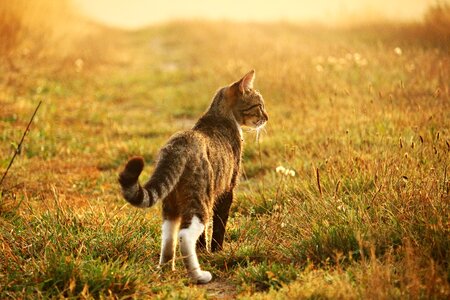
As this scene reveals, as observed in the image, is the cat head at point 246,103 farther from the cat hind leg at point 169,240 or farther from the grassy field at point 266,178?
the cat hind leg at point 169,240

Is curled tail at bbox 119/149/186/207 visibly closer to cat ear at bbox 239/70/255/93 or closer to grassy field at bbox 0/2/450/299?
grassy field at bbox 0/2/450/299

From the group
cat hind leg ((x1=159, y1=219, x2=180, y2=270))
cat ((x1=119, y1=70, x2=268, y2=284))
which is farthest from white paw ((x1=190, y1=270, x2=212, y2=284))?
cat hind leg ((x1=159, y1=219, x2=180, y2=270))

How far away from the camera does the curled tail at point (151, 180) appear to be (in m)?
2.93

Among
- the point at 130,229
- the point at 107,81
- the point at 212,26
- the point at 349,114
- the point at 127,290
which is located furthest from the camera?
the point at 212,26

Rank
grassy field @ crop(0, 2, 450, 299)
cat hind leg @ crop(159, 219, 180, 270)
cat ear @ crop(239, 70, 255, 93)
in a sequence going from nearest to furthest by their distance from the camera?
grassy field @ crop(0, 2, 450, 299), cat hind leg @ crop(159, 219, 180, 270), cat ear @ crop(239, 70, 255, 93)

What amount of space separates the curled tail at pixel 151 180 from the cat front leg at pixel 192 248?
0.30 m

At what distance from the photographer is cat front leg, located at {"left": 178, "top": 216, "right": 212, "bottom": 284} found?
11.6 feet

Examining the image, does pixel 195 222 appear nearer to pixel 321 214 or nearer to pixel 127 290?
pixel 127 290

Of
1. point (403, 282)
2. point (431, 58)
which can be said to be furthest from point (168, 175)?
point (431, 58)

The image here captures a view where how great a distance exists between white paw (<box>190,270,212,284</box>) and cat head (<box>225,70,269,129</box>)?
5.12ft

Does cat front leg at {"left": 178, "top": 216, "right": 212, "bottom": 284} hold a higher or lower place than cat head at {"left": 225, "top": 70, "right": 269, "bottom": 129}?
lower

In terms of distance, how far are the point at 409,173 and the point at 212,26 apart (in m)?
17.7

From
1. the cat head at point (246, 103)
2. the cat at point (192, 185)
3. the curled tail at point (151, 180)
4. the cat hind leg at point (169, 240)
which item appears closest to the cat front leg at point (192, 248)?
the cat at point (192, 185)

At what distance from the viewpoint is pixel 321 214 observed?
405cm
